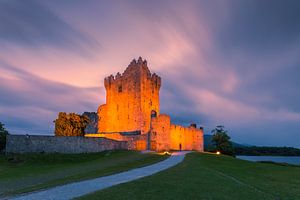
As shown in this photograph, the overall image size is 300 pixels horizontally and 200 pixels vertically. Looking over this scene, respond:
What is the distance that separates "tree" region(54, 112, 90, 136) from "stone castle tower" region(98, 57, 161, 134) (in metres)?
13.2

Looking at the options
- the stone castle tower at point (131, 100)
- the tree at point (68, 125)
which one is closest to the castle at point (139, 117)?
the stone castle tower at point (131, 100)

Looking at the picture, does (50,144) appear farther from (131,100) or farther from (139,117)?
(131,100)

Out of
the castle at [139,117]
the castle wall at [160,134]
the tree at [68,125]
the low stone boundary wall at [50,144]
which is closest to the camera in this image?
the low stone boundary wall at [50,144]

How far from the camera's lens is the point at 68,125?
59719mm

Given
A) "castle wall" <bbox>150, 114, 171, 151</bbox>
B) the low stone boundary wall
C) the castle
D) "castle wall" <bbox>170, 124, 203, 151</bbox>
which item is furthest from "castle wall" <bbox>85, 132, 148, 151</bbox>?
the low stone boundary wall

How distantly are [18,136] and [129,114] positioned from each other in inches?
1204

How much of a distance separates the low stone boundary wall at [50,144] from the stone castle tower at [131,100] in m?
18.0

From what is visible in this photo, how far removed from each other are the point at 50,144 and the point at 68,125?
13.6m

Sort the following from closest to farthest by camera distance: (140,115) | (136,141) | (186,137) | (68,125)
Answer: (68,125), (136,141), (140,115), (186,137)

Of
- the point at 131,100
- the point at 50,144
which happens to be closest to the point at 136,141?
the point at 131,100

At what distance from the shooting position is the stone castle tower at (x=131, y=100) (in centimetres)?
7025

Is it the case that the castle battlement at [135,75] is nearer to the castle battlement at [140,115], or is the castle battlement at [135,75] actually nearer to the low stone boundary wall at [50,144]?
the castle battlement at [140,115]

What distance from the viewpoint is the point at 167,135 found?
6288 cm

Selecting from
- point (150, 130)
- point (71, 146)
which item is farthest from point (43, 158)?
point (150, 130)
